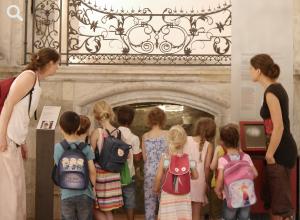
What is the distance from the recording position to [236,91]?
612 cm

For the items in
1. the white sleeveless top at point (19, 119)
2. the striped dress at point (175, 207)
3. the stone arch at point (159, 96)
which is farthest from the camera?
the stone arch at point (159, 96)

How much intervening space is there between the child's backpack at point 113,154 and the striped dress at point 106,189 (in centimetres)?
6

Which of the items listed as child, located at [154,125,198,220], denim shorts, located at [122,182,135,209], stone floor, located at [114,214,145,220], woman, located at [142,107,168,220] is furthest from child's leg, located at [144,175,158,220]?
stone floor, located at [114,214,145,220]

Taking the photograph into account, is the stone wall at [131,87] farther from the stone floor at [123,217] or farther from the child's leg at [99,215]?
the child's leg at [99,215]

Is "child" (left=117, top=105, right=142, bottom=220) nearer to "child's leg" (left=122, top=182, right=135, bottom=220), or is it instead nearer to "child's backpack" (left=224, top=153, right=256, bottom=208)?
"child's leg" (left=122, top=182, right=135, bottom=220)

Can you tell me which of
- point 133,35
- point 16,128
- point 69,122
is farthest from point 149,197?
point 133,35

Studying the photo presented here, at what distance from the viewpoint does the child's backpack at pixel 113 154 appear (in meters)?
4.95

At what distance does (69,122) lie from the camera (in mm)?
4605

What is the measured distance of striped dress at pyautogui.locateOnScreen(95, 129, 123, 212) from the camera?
5.00 m

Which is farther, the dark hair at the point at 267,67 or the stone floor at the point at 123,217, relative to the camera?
the stone floor at the point at 123,217

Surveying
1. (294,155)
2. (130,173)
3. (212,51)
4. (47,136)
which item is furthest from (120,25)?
(294,155)

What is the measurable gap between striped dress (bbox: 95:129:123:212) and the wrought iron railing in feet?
7.21

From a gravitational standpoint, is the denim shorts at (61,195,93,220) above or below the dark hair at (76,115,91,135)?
below

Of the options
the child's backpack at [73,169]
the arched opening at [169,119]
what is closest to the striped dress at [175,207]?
the child's backpack at [73,169]
